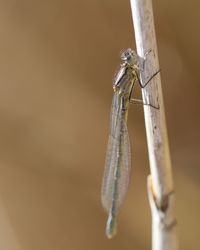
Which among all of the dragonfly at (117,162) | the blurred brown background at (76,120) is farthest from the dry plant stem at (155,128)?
the blurred brown background at (76,120)

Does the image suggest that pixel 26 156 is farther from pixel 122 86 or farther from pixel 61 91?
pixel 122 86

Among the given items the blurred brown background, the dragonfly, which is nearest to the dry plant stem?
the dragonfly

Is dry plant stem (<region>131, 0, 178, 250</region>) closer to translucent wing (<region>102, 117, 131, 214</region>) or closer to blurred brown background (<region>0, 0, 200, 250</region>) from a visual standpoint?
translucent wing (<region>102, 117, 131, 214</region>)

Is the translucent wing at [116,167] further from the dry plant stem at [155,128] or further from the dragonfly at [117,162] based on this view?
the dry plant stem at [155,128]

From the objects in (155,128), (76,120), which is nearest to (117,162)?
(76,120)

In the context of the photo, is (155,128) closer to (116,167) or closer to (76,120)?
(116,167)

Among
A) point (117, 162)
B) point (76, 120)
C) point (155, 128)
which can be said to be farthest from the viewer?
point (76, 120)

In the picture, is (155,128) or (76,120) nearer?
(155,128)

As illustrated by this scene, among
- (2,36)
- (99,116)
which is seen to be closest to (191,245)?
(99,116)
